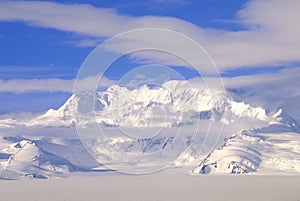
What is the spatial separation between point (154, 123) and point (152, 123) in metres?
5.79

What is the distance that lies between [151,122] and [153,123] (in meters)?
1.88

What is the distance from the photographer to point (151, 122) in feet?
647

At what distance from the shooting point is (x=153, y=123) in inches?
7697

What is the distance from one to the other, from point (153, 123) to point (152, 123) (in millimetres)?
1902

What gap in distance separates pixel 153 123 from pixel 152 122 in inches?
43.7

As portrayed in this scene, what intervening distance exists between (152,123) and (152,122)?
9.54ft

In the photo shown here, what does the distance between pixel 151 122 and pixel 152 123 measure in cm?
48

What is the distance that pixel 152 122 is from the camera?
7657 inches

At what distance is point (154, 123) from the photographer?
192m

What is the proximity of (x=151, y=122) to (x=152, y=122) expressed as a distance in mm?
2770
